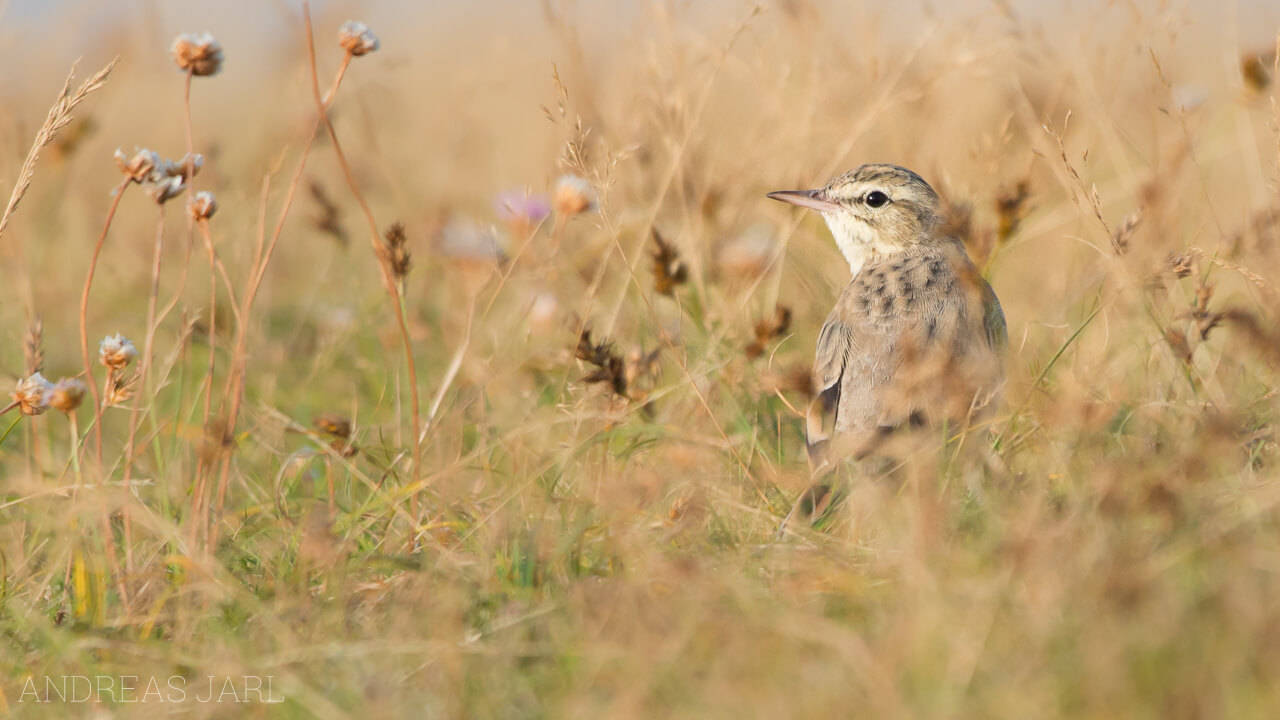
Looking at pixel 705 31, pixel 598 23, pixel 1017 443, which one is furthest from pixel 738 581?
pixel 598 23

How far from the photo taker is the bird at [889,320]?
371 centimetres

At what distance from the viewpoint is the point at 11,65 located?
A: 21.9 feet

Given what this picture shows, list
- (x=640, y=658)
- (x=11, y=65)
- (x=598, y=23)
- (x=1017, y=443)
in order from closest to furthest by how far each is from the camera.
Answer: (x=640, y=658)
(x=1017, y=443)
(x=11, y=65)
(x=598, y=23)

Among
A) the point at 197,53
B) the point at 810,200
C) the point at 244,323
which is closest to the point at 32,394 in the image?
the point at 244,323

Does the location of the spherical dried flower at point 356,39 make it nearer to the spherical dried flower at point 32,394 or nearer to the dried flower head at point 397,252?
the dried flower head at point 397,252

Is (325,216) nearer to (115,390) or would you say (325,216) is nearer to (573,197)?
(573,197)

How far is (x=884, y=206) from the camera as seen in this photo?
4.91m

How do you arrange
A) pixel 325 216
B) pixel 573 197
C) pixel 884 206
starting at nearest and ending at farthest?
1. pixel 573 197
2. pixel 884 206
3. pixel 325 216

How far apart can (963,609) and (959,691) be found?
28 centimetres

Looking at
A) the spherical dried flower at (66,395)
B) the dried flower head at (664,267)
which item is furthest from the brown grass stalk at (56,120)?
the dried flower head at (664,267)

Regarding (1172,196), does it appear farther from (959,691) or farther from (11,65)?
(11,65)

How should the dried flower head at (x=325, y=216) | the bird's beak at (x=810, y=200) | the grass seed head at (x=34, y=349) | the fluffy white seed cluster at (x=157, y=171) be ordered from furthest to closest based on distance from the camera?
the dried flower head at (x=325, y=216) → the bird's beak at (x=810, y=200) → the grass seed head at (x=34, y=349) → the fluffy white seed cluster at (x=157, y=171)

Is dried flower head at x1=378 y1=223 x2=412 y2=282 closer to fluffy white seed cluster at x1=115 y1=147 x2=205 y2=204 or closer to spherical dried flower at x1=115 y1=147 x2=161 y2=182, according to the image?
fluffy white seed cluster at x1=115 y1=147 x2=205 y2=204

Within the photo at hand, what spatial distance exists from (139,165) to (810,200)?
8.72 ft
